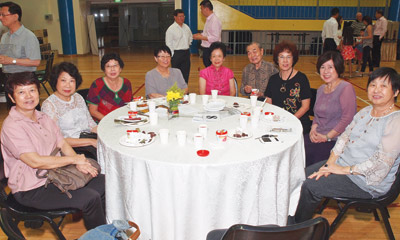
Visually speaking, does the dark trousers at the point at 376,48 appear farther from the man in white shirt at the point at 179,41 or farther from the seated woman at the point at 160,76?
the seated woman at the point at 160,76

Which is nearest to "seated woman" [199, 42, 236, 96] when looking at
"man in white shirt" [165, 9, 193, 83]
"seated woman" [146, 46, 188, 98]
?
"seated woman" [146, 46, 188, 98]

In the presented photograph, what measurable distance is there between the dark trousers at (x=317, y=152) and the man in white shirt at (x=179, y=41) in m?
4.40

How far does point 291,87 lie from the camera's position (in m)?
3.59

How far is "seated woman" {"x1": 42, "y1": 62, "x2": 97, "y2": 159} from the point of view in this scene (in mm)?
2936

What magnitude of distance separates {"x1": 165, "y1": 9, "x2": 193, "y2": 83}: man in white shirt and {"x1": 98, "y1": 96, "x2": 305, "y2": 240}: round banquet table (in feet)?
15.9

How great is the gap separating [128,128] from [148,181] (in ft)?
2.27

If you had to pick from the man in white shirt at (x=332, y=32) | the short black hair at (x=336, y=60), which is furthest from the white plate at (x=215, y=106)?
the man in white shirt at (x=332, y=32)

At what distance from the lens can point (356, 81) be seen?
868 centimetres

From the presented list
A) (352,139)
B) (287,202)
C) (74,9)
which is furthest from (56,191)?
(74,9)

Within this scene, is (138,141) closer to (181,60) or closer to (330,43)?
(181,60)

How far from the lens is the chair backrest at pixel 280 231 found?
1.35 meters

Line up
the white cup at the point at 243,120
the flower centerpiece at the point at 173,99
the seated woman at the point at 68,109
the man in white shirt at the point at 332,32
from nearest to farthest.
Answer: the white cup at the point at 243,120 < the flower centerpiece at the point at 173,99 < the seated woman at the point at 68,109 < the man in white shirt at the point at 332,32

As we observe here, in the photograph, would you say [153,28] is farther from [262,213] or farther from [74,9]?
[262,213]

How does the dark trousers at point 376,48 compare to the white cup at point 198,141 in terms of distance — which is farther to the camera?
the dark trousers at point 376,48
